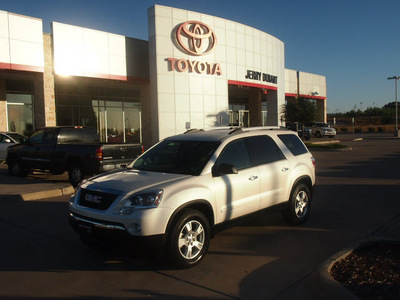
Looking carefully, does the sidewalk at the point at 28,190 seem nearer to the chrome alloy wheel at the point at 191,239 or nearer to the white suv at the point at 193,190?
the white suv at the point at 193,190

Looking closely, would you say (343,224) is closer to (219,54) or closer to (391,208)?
(391,208)

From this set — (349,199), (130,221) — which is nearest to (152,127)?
(349,199)

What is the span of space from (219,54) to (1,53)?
13.6 meters

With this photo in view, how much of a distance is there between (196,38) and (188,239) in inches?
825

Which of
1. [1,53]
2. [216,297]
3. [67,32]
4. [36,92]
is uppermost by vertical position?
[67,32]

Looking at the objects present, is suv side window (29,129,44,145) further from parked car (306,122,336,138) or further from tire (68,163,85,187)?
parked car (306,122,336,138)

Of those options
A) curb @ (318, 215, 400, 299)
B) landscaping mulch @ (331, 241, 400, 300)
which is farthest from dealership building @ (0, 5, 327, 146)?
landscaping mulch @ (331, 241, 400, 300)

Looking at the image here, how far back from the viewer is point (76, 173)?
436 inches

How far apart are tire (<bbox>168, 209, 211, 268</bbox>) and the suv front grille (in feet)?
2.84

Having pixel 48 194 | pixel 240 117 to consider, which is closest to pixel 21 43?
pixel 48 194

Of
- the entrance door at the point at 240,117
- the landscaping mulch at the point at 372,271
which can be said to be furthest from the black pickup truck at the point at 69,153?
the entrance door at the point at 240,117

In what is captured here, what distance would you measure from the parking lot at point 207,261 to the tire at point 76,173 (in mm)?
2610

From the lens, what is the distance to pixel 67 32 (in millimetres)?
19797

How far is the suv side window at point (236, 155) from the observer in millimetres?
5590
